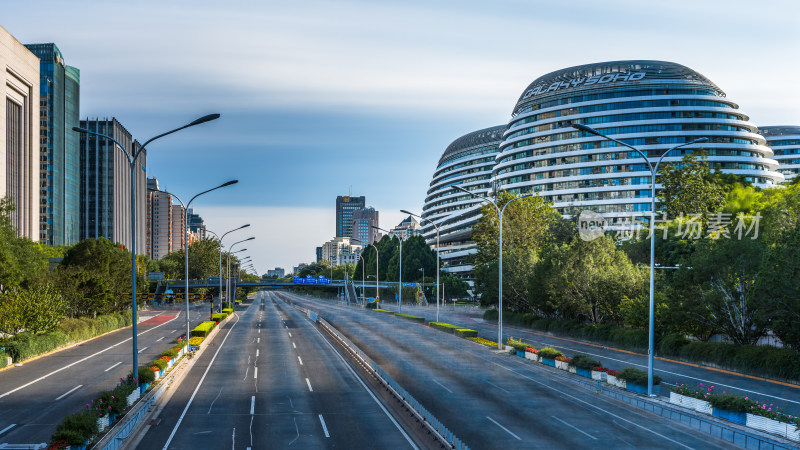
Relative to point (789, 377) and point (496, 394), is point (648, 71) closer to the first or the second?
point (789, 377)

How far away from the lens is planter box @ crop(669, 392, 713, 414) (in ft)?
81.1

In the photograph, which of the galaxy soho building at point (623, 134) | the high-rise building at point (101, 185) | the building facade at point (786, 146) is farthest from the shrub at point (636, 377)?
the building facade at point (786, 146)

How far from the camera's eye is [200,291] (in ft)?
529

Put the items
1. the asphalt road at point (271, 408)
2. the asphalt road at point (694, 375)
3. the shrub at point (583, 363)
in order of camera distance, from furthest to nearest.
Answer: the shrub at point (583, 363), the asphalt road at point (694, 375), the asphalt road at point (271, 408)

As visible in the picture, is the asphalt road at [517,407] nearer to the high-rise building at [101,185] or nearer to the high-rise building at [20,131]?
the high-rise building at [20,131]

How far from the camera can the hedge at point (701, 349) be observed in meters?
34.8

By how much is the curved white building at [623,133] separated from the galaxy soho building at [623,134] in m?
0.21

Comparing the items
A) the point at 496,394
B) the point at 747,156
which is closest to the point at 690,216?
the point at 496,394

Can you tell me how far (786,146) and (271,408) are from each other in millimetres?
207022

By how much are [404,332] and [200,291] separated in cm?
11142

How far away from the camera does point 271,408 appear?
26594 mm

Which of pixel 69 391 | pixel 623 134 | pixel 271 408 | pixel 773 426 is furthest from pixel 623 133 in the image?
pixel 69 391

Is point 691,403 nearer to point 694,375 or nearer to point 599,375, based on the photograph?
point 599,375

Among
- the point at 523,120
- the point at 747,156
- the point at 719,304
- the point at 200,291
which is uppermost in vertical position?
the point at 523,120
